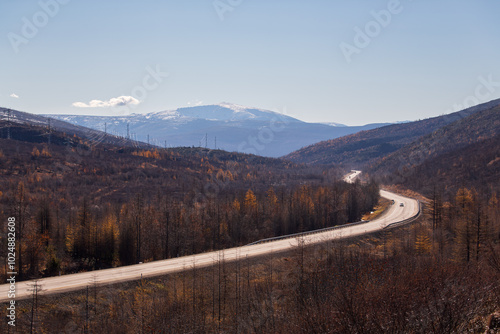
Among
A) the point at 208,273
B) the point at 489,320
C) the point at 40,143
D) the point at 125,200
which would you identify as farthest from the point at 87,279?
the point at 40,143

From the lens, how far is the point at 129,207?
271 feet

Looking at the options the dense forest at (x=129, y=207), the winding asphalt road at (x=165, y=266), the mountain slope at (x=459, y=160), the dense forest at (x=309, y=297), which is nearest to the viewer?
the dense forest at (x=309, y=297)

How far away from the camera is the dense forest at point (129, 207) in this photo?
5356 centimetres

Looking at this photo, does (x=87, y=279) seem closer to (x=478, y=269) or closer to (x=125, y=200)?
(x=478, y=269)

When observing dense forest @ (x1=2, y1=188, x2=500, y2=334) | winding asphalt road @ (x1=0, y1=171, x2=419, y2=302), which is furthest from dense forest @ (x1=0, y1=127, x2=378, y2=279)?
dense forest @ (x1=2, y1=188, x2=500, y2=334)

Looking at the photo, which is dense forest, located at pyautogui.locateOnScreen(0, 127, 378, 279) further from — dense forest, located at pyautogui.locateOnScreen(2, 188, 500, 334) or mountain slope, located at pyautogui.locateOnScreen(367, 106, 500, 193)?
mountain slope, located at pyautogui.locateOnScreen(367, 106, 500, 193)

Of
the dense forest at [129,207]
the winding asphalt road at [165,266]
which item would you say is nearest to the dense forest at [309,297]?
the winding asphalt road at [165,266]

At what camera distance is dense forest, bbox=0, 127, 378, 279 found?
5356cm

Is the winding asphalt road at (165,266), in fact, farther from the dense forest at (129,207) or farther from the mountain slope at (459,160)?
the mountain slope at (459,160)

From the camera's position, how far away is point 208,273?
142 ft

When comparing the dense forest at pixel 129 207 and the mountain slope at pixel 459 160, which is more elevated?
the mountain slope at pixel 459 160

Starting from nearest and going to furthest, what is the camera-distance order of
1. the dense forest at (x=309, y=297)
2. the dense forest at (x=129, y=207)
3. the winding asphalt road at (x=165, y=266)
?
1. the dense forest at (x=309, y=297)
2. the winding asphalt road at (x=165, y=266)
3. the dense forest at (x=129, y=207)

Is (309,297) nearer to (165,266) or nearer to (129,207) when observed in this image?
(165,266)

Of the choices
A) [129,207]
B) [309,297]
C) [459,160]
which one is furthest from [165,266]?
[459,160]
